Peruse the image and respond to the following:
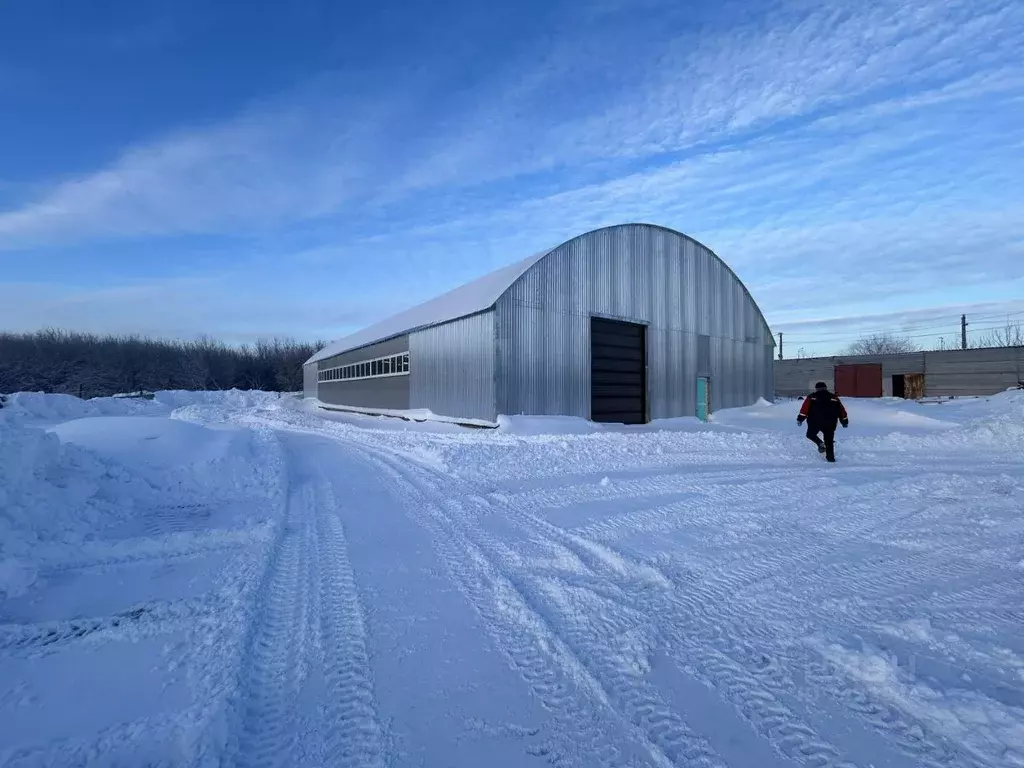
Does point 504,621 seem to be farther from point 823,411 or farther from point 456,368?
point 456,368

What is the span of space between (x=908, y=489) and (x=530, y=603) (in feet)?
23.7

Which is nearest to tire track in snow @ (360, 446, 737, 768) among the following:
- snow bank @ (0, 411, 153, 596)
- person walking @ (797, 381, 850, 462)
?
snow bank @ (0, 411, 153, 596)

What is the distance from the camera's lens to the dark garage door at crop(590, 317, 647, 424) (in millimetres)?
18594

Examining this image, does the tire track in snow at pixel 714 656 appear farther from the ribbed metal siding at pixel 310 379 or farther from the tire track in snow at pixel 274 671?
the ribbed metal siding at pixel 310 379

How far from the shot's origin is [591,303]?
60.4 feet

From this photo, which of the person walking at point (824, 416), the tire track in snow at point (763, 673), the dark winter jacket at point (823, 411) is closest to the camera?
the tire track in snow at point (763, 673)

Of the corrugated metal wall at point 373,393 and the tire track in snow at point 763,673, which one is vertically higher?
the corrugated metal wall at point 373,393

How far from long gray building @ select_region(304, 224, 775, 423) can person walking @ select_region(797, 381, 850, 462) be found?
7.64 metres

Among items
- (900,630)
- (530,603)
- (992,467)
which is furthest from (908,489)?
(530,603)

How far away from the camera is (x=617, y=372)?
19.3 m

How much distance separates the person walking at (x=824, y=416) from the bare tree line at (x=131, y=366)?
Answer: 6657cm

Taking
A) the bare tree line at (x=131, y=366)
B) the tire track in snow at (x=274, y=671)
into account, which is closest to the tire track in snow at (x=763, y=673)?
the tire track in snow at (x=274, y=671)

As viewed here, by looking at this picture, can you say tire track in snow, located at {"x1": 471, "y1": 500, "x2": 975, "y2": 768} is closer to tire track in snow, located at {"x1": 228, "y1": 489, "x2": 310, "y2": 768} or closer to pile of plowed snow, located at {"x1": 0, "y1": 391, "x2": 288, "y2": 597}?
tire track in snow, located at {"x1": 228, "y1": 489, "x2": 310, "y2": 768}

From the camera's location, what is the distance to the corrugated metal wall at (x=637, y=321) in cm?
1686
